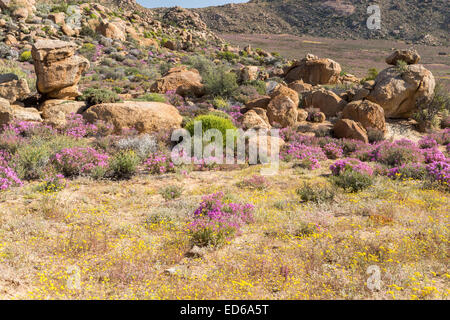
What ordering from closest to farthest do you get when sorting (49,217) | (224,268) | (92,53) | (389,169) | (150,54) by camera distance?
1. (224,268)
2. (49,217)
3. (389,169)
4. (92,53)
5. (150,54)

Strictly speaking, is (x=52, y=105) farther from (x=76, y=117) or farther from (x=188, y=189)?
(x=188, y=189)

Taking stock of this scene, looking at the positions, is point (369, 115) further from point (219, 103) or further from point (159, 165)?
point (159, 165)

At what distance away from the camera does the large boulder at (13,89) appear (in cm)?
1203

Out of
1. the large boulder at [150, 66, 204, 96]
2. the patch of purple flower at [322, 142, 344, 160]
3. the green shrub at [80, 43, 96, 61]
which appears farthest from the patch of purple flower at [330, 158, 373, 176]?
the green shrub at [80, 43, 96, 61]

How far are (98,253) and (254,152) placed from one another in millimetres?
7018

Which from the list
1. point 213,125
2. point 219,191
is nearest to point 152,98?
point 213,125

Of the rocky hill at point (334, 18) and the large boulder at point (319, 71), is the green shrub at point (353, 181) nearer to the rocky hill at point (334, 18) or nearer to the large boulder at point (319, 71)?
the large boulder at point (319, 71)

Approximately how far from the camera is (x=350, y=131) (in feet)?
41.4

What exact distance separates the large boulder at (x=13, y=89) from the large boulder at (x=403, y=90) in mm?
16857

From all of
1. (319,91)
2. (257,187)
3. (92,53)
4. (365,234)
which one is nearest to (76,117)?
(257,187)

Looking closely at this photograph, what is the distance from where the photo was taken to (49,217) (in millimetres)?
5676

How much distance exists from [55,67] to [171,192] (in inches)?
355

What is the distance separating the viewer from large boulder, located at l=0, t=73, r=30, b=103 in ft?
39.5

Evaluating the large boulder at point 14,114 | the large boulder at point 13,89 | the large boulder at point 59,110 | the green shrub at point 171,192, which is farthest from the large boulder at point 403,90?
the large boulder at point 13,89
